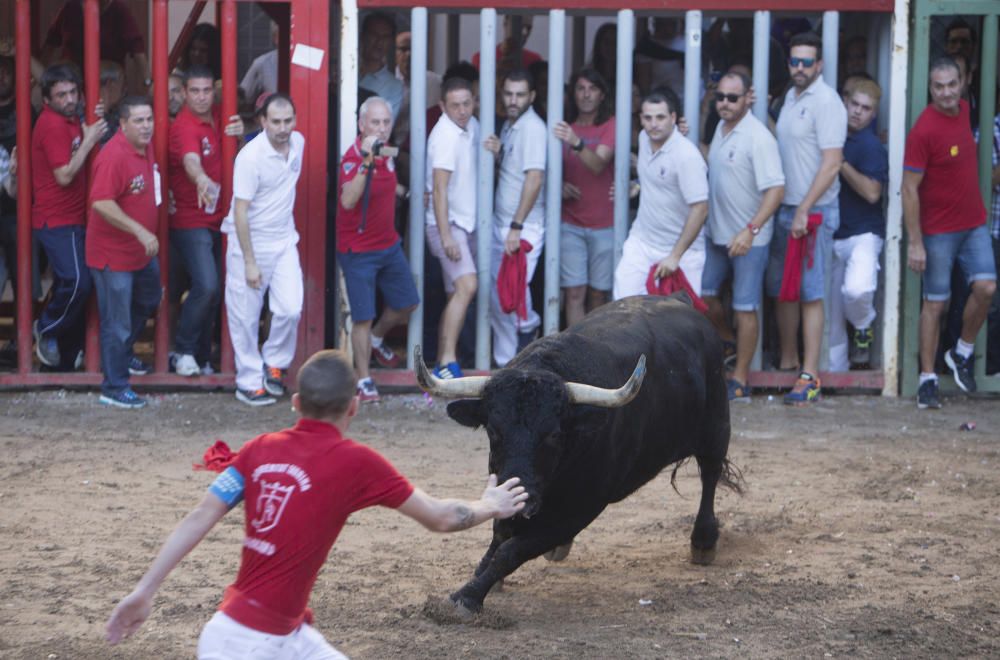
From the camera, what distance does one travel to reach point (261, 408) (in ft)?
33.2

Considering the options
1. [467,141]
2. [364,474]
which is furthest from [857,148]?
[364,474]

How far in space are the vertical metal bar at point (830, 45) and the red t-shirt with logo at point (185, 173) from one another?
411cm

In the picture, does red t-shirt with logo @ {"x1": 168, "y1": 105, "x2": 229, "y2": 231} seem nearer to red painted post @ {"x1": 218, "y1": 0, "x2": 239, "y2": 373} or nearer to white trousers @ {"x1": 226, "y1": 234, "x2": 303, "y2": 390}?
red painted post @ {"x1": 218, "y1": 0, "x2": 239, "y2": 373}

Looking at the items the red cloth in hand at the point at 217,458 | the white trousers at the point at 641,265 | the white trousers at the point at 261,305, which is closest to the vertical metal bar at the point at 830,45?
the white trousers at the point at 641,265

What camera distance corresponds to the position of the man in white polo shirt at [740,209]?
1008 cm

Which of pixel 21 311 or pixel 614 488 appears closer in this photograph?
pixel 614 488

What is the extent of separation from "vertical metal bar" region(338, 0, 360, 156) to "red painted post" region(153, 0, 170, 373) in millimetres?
1157

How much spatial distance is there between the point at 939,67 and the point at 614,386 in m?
4.73

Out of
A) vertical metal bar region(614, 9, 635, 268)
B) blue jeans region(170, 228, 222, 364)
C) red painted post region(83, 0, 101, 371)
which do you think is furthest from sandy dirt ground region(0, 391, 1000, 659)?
red painted post region(83, 0, 101, 371)

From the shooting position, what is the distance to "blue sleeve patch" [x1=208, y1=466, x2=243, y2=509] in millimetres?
4129

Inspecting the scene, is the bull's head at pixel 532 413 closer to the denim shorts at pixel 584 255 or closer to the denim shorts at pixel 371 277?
the denim shorts at pixel 371 277

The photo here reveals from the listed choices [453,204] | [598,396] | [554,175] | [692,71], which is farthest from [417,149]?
[598,396]

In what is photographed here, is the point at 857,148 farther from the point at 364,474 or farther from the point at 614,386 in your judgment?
the point at 364,474

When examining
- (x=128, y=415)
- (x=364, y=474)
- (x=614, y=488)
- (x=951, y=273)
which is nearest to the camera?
(x=364, y=474)
